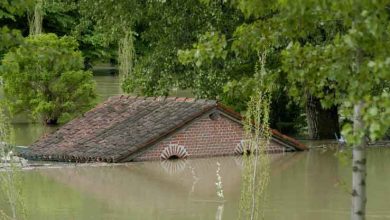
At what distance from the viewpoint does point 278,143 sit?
2284 centimetres

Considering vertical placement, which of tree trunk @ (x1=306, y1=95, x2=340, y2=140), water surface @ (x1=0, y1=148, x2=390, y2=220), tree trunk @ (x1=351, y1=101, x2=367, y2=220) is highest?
tree trunk @ (x1=306, y1=95, x2=340, y2=140)

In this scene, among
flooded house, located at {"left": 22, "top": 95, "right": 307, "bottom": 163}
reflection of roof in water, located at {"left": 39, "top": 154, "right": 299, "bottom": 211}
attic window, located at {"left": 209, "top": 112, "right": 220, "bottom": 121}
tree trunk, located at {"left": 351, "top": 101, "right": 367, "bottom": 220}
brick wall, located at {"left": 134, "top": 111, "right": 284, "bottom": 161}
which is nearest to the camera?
tree trunk, located at {"left": 351, "top": 101, "right": 367, "bottom": 220}

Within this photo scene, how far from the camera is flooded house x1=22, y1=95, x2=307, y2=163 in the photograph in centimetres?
2112

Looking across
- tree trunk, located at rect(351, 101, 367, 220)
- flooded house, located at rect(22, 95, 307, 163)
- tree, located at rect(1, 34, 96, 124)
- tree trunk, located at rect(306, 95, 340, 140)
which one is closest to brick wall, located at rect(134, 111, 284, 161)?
flooded house, located at rect(22, 95, 307, 163)

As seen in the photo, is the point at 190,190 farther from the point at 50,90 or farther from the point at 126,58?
the point at 50,90

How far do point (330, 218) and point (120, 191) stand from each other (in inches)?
171

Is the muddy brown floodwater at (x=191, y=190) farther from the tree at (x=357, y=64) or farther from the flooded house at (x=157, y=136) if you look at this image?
the tree at (x=357, y=64)

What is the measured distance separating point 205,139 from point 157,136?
50.3 inches

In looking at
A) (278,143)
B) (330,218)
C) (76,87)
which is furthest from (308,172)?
(76,87)

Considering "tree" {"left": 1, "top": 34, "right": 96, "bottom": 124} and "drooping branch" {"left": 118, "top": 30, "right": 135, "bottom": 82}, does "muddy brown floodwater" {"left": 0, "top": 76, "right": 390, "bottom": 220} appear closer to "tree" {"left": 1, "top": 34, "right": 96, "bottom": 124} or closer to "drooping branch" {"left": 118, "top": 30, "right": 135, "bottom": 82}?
"drooping branch" {"left": 118, "top": 30, "right": 135, "bottom": 82}

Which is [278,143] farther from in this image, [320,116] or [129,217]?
[129,217]

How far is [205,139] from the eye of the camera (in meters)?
21.8

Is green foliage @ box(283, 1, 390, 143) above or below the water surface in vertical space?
above

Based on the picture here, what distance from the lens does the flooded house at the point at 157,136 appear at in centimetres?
2112
